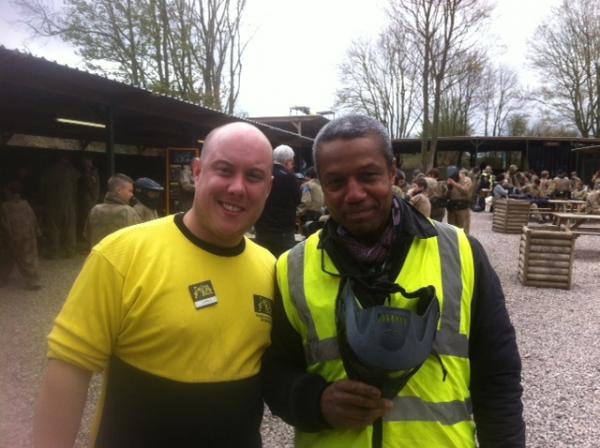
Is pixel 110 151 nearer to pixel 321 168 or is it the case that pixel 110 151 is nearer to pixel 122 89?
pixel 122 89

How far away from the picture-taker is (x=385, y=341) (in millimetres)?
1204

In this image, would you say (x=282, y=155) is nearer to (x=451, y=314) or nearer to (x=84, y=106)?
(x=451, y=314)

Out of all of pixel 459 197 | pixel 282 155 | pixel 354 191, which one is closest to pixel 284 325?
pixel 354 191

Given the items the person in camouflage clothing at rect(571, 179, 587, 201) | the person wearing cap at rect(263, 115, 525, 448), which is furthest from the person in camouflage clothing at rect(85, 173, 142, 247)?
the person in camouflage clothing at rect(571, 179, 587, 201)

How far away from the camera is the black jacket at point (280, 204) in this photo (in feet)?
18.6

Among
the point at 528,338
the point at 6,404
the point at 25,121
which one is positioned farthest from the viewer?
the point at 25,121

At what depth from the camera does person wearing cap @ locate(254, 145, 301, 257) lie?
18.6ft

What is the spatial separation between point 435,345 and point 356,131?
0.68 metres

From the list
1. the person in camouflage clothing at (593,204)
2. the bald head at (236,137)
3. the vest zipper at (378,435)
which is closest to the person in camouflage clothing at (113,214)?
the bald head at (236,137)

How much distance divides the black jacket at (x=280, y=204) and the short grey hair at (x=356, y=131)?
4.06 metres

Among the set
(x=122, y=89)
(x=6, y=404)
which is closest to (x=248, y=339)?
(x=6, y=404)

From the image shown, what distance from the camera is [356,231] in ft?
5.16

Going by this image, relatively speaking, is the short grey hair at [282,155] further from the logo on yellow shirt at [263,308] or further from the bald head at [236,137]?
the logo on yellow shirt at [263,308]

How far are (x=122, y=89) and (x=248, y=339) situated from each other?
7.15m
